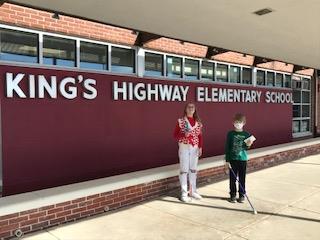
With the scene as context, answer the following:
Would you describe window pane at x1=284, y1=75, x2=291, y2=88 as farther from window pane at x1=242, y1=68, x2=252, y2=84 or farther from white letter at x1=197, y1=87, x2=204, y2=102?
white letter at x1=197, y1=87, x2=204, y2=102

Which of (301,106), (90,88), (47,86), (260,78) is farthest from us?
(301,106)

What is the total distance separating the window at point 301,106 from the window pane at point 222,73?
4771 millimetres

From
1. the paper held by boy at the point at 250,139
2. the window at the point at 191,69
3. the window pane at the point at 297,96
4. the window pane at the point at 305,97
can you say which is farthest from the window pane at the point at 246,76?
the paper held by boy at the point at 250,139

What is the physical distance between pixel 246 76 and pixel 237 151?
228 inches

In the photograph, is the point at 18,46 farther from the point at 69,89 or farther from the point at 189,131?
the point at 189,131

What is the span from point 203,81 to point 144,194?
390 cm

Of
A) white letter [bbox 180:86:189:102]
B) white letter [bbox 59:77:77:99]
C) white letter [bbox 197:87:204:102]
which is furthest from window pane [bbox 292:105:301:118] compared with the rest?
white letter [bbox 59:77:77:99]

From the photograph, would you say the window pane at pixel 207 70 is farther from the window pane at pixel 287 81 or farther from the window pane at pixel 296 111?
the window pane at pixel 296 111

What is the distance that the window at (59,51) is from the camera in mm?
7027

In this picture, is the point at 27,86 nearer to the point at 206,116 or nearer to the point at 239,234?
the point at 239,234

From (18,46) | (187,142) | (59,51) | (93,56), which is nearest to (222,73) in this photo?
(93,56)

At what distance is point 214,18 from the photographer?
7.00 meters

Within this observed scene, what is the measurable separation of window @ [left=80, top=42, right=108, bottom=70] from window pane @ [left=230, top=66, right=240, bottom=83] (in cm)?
457

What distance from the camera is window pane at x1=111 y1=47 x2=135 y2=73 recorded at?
26.9 feet
